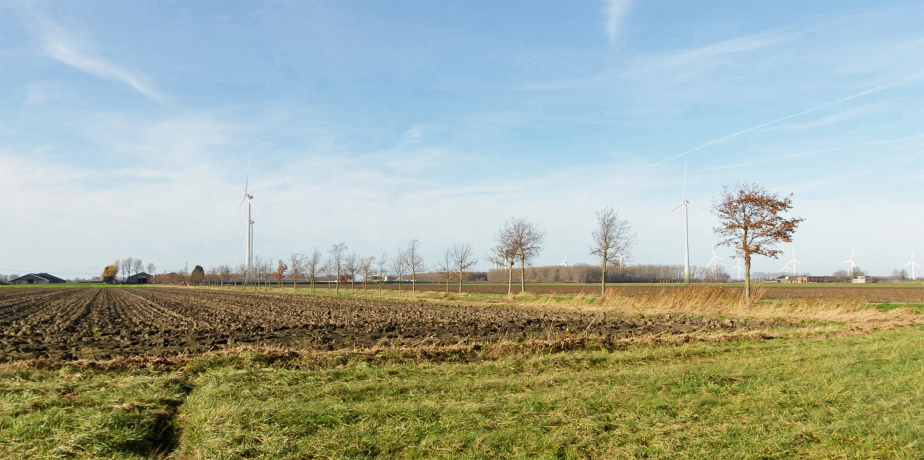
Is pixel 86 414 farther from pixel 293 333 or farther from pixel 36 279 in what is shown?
pixel 36 279

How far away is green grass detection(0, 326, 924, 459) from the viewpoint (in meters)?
6.04

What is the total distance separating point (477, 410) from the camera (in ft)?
24.3

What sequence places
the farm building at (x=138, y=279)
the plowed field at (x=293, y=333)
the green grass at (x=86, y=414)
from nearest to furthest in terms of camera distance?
the green grass at (x=86, y=414) < the plowed field at (x=293, y=333) < the farm building at (x=138, y=279)

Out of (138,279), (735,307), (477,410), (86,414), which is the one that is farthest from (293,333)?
(138,279)

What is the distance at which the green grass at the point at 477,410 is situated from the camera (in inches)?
238

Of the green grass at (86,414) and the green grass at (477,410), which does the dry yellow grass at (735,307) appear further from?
the green grass at (86,414)

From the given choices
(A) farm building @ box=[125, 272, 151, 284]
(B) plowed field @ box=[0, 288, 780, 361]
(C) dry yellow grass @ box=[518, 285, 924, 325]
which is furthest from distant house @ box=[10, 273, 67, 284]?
(C) dry yellow grass @ box=[518, 285, 924, 325]

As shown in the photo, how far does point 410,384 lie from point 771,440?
5.44 meters

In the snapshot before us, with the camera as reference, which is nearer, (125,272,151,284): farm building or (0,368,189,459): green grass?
(0,368,189,459): green grass

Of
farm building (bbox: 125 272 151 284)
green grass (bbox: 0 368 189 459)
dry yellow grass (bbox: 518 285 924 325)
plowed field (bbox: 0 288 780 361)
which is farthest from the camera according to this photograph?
farm building (bbox: 125 272 151 284)

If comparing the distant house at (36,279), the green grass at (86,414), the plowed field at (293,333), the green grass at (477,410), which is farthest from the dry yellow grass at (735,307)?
the distant house at (36,279)

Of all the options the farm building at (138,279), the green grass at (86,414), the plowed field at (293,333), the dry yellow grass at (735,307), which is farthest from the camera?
the farm building at (138,279)

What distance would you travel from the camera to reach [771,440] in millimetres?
6180

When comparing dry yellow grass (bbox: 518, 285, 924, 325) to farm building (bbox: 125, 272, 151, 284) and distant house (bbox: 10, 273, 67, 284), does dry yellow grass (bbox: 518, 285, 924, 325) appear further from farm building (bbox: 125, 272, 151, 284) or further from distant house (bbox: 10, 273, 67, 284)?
distant house (bbox: 10, 273, 67, 284)
